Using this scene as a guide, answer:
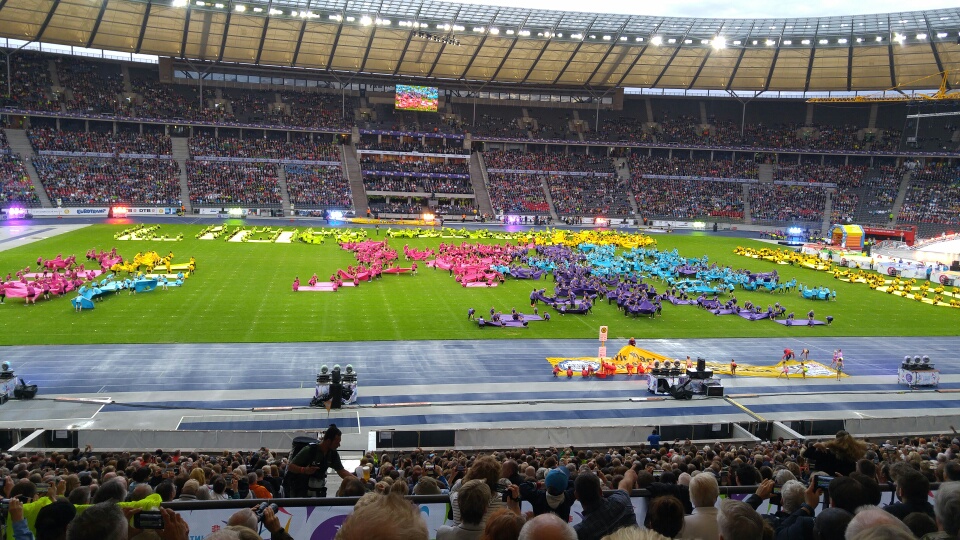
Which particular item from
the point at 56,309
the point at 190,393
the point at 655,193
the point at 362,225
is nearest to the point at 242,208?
the point at 362,225

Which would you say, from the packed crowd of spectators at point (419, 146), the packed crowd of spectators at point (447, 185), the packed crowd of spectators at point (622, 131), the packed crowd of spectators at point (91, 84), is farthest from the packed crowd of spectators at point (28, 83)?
the packed crowd of spectators at point (622, 131)

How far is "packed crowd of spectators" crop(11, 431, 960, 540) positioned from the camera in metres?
3.77

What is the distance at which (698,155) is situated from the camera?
9431 centimetres

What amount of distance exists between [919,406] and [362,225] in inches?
2105

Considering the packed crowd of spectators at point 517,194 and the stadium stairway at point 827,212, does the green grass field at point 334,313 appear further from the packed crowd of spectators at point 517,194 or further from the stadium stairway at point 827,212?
the packed crowd of spectators at point 517,194

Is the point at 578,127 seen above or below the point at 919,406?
above

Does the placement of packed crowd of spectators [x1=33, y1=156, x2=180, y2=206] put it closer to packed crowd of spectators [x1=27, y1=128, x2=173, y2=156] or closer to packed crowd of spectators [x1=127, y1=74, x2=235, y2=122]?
packed crowd of spectators [x1=27, y1=128, x2=173, y2=156]

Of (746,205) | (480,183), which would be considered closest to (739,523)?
(480,183)

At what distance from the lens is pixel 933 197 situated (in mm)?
79250

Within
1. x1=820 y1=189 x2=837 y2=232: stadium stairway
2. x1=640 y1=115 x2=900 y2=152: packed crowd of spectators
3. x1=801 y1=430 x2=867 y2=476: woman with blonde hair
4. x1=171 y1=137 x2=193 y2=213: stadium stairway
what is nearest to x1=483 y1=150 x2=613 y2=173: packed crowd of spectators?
x1=640 y1=115 x2=900 y2=152: packed crowd of spectators

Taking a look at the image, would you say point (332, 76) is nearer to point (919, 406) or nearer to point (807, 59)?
point (807, 59)

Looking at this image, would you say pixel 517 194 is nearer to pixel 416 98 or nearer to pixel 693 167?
pixel 416 98

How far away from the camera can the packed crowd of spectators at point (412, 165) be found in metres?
83.9

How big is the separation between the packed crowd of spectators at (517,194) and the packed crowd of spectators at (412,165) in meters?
4.45
